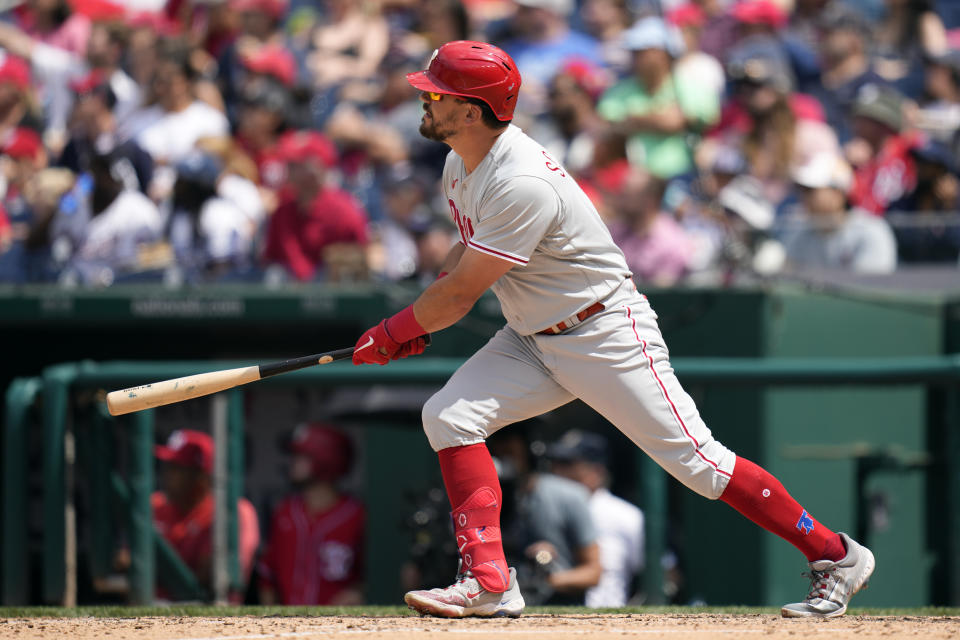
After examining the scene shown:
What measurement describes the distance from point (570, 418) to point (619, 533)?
85 centimetres

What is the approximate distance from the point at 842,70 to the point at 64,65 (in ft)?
16.4

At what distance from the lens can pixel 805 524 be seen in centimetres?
380

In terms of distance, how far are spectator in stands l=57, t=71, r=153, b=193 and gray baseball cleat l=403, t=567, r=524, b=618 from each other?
14.5ft

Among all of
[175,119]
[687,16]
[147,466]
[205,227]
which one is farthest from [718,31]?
[147,466]

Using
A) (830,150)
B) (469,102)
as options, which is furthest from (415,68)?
(469,102)

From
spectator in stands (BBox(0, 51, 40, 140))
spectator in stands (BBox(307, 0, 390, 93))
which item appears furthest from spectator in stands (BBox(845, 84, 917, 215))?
spectator in stands (BBox(0, 51, 40, 140))

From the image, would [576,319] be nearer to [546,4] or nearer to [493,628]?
[493,628]

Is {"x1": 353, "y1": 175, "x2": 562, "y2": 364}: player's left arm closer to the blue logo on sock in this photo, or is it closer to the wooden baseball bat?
the wooden baseball bat

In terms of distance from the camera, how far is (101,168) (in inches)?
294

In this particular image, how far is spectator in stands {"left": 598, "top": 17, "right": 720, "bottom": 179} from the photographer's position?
297 inches

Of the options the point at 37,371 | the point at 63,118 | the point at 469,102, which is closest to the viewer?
the point at 469,102

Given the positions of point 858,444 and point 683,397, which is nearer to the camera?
point 683,397

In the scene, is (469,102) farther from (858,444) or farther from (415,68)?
(415,68)

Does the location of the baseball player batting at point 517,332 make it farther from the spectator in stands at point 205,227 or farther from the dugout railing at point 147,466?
the spectator in stands at point 205,227
